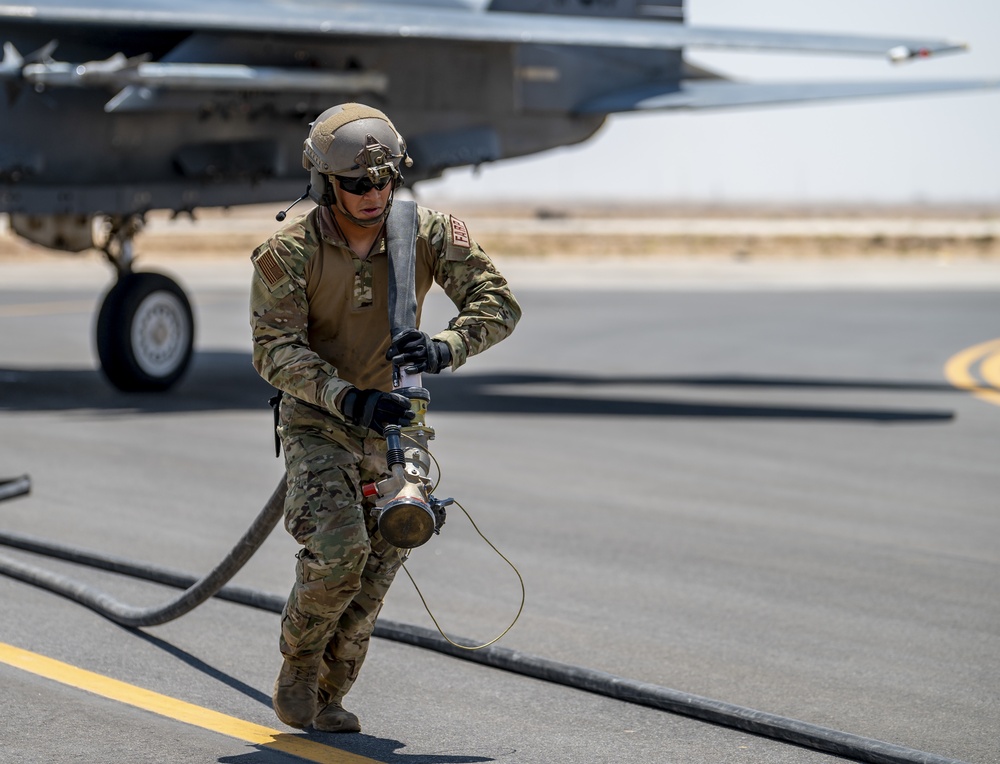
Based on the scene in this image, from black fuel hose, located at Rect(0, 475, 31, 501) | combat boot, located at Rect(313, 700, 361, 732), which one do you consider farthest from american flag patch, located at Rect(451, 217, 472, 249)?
black fuel hose, located at Rect(0, 475, 31, 501)

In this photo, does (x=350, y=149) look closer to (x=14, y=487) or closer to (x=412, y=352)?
(x=412, y=352)

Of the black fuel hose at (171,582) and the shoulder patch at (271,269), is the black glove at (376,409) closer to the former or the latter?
the shoulder patch at (271,269)

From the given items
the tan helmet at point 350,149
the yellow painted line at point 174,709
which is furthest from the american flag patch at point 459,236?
the yellow painted line at point 174,709

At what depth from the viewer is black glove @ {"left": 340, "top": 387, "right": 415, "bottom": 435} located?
4625 mm

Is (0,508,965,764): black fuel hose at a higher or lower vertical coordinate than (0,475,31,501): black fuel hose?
lower

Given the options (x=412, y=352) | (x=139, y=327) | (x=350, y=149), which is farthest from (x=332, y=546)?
(x=139, y=327)

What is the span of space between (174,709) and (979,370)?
1560 centimetres

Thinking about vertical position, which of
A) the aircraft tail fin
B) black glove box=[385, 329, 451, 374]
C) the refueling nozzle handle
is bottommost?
the refueling nozzle handle

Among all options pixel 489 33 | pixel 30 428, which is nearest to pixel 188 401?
pixel 30 428

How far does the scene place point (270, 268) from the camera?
4.87m

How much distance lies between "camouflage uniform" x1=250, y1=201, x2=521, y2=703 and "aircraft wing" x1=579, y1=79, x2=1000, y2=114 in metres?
12.5

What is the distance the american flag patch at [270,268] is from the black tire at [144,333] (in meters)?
10.4

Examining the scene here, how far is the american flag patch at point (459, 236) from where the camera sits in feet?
16.7

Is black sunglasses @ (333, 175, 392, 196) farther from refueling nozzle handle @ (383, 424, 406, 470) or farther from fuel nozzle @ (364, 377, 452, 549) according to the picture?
refueling nozzle handle @ (383, 424, 406, 470)
